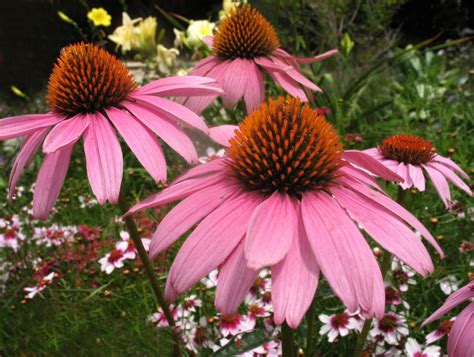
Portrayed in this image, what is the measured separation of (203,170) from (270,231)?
25 centimetres

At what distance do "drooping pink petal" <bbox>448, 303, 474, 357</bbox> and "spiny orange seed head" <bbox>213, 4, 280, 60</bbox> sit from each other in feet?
3.56

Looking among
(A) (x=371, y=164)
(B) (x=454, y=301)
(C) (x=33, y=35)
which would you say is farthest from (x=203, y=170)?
(C) (x=33, y=35)

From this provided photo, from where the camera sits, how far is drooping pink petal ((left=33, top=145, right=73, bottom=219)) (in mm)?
890

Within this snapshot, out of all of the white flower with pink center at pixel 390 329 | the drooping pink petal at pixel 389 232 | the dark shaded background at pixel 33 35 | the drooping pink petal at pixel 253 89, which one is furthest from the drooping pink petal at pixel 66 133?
the dark shaded background at pixel 33 35

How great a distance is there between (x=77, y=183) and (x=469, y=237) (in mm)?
2158

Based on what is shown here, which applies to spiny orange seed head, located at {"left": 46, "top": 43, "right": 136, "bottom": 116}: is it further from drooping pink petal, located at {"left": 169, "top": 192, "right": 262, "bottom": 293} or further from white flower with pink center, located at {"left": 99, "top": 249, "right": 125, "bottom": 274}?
white flower with pink center, located at {"left": 99, "top": 249, "right": 125, "bottom": 274}

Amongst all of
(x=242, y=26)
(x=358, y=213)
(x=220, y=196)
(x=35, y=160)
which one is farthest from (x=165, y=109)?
(x=35, y=160)

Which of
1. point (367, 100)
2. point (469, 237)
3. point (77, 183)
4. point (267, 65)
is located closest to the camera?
point (267, 65)

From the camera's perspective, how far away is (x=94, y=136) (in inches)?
37.0

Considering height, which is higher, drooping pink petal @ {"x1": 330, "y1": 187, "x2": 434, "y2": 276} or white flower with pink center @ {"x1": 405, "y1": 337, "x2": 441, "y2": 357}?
drooping pink petal @ {"x1": 330, "y1": 187, "x2": 434, "y2": 276}

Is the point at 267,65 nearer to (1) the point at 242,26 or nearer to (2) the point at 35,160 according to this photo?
(1) the point at 242,26

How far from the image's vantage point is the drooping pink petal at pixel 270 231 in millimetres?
642

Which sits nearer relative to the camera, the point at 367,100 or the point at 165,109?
the point at 165,109

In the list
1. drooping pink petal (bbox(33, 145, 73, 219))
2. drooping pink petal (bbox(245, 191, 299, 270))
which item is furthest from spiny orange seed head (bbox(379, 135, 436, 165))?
drooping pink petal (bbox(33, 145, 73, 219))
